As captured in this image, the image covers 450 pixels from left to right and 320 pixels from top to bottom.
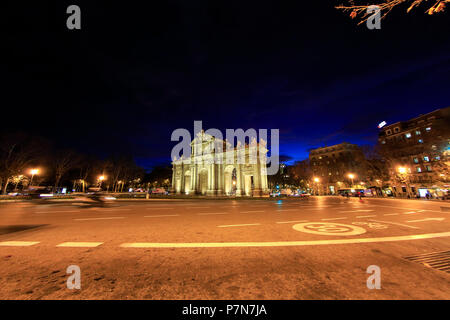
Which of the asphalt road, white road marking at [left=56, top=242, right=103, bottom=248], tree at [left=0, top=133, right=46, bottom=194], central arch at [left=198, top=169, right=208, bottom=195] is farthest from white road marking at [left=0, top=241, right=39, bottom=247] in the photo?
central arch at [left=198, top=169, right=208, bottom=195]

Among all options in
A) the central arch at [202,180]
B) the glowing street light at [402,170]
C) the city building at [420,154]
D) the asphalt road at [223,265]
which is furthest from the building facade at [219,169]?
the asphalt road at [223,265]

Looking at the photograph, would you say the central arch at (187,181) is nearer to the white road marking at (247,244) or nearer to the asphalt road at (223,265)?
the asphalt road at (223,265)

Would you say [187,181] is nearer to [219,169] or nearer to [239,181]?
[219,169]

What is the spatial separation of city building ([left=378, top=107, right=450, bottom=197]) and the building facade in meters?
26.1

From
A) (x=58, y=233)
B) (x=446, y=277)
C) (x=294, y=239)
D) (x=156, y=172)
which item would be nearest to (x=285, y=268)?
(x=294, y=239)

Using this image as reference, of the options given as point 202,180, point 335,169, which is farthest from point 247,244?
point 335,169

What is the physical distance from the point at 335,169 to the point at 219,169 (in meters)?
44.7

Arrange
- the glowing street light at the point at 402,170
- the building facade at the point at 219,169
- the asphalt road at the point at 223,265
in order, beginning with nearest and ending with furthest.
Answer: the asphalt road at the point at 223,265 < the glowing street light at the point at 402,170 < the building facade at the point at 219,169

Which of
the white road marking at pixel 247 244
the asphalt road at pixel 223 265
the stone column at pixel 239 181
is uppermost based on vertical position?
the stone column at pixel 239 181

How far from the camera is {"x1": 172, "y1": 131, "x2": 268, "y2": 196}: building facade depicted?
4362 centimetres

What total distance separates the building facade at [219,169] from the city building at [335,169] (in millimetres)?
20700

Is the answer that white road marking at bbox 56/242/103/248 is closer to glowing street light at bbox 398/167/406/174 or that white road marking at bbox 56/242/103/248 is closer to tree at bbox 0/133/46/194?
tree at bbox 0/133/46/194

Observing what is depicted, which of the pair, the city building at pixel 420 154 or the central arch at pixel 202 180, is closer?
the city building at pixel 420 154

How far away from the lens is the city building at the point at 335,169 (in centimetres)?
5441
